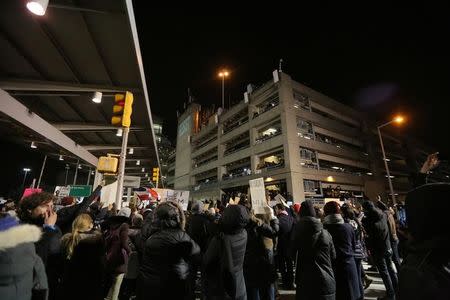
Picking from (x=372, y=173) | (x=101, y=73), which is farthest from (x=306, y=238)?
(x=372, y=173)

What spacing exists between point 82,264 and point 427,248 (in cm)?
351

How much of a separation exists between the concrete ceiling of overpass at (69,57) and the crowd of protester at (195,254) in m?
3.93

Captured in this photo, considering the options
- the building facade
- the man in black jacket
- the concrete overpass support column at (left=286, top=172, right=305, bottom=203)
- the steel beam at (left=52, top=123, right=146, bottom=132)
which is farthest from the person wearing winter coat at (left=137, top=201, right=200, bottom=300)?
the concrete overpass support column at (left=286, top=172, right=305, bottom=203)

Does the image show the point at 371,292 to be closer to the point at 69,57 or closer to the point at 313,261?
the point at 313,261

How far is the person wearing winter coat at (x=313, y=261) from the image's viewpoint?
3346 mm

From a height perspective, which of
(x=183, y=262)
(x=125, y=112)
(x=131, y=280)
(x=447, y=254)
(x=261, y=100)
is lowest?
(x=131, y=280)

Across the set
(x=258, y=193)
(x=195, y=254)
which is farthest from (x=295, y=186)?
(x=195, y=254)

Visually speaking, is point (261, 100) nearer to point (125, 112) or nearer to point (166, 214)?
point (125, 112)

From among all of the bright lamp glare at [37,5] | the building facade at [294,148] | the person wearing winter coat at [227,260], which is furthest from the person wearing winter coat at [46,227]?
the building facade at [294,148]

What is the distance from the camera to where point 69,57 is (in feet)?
21.7

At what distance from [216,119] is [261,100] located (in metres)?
12.9

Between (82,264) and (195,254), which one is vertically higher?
(195,254)

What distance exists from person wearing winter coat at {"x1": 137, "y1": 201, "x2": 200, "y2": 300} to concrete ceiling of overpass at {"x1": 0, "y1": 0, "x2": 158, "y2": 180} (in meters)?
4.58

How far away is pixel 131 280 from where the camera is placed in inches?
197
